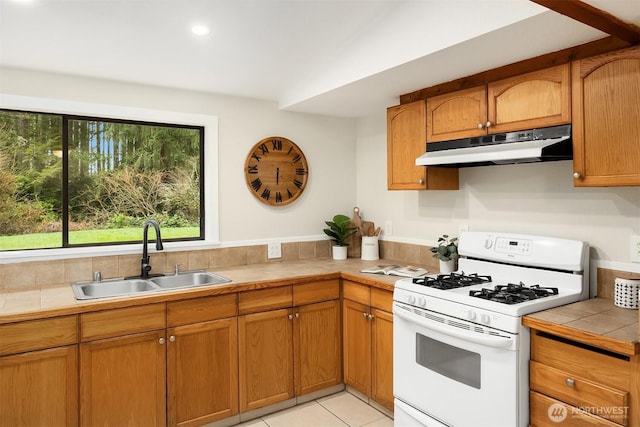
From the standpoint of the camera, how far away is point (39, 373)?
81.9 inches

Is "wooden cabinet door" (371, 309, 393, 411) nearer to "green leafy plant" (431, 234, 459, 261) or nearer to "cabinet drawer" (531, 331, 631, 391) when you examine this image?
"green leafy plant" (431, 234, 459, 261)

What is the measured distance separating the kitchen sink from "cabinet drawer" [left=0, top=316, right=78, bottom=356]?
24 cm

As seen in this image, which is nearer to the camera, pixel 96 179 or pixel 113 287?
pixel 113 287

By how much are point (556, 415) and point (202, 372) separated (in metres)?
1.81

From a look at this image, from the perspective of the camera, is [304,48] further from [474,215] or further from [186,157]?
[474,215]

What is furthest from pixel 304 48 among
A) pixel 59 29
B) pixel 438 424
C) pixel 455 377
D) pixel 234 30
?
pixel 438 424

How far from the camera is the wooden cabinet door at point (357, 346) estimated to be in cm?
286

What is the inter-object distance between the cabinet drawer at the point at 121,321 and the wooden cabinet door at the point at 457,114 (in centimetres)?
192

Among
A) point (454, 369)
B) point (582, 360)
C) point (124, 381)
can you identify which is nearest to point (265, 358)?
point (124, 381)

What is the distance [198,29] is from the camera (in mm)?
2383

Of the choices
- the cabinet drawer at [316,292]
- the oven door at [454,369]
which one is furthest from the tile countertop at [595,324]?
the cabinet drawer at [316,292]

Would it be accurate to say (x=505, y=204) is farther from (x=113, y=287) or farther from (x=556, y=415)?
(x=113, y=287)

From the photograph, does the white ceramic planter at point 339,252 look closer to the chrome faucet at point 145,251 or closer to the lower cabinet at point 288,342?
the lower cabinet at point 288,342

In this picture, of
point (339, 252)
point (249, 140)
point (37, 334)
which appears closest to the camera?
point (37, 334)
